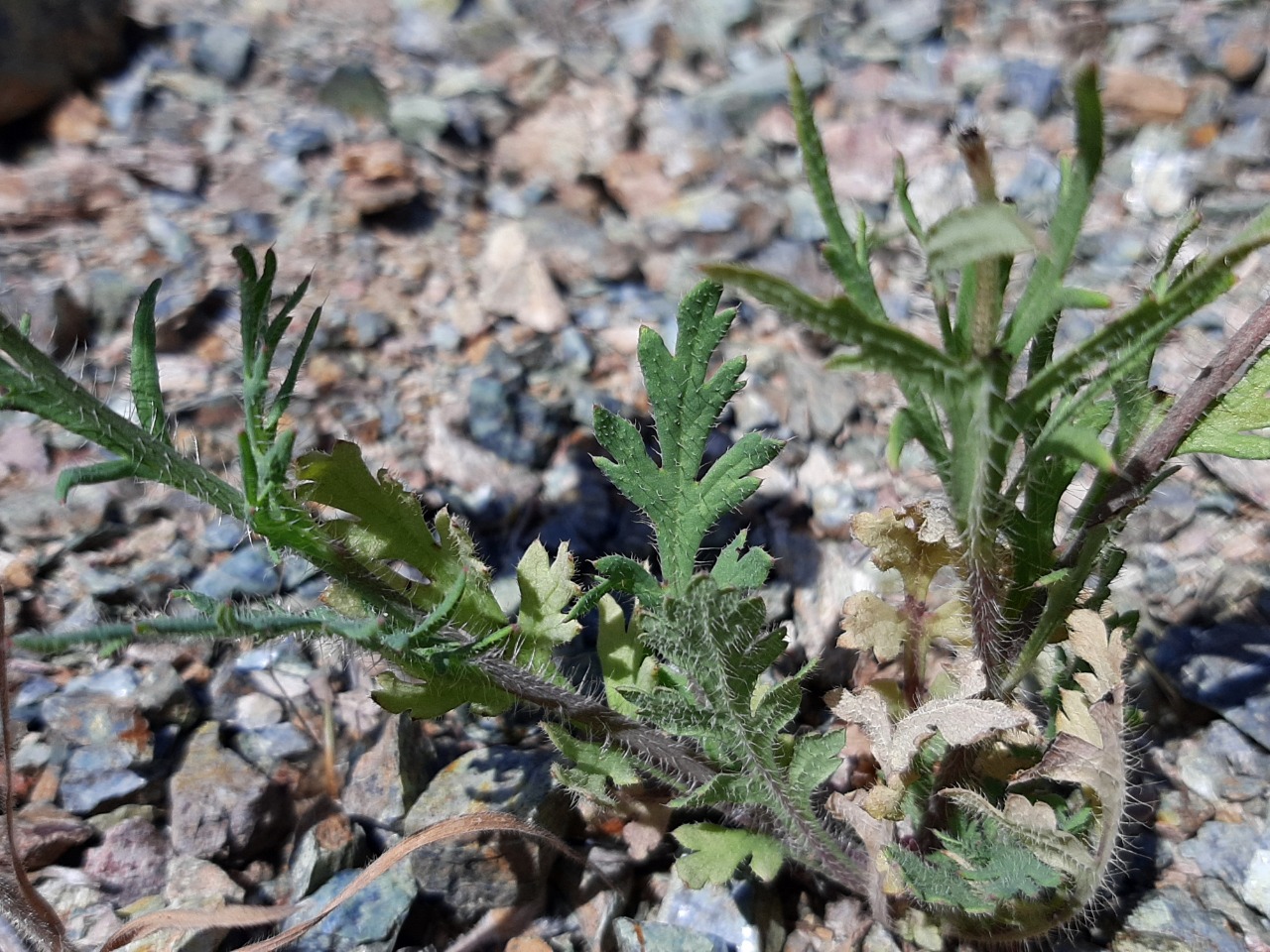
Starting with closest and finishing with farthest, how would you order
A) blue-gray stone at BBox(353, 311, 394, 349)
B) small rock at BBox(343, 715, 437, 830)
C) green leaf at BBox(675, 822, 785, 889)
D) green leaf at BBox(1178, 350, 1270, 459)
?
1. green leaf at BBox(1178, 350, 1270, 459)
2. green leaf at BBox(675, 822, 785, 889)
3. small rock at BBox(343, 715, 437, 830)
4. blue-gray stone at BBox(353, 311, 394, 349)

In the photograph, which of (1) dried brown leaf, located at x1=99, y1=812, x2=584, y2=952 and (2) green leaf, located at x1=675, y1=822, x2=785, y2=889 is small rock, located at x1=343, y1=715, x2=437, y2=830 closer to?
(1) dried brown leaf, located at x1=99, y1=812, x2=584, y2=952

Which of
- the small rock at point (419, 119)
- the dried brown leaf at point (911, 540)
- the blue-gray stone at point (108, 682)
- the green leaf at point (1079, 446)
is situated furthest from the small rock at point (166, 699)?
the small rock at point (419, 119)

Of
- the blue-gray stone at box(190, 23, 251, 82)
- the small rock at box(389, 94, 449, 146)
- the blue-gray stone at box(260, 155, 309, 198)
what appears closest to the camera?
the blue-gray stone at box(260, 155, 309, 198)

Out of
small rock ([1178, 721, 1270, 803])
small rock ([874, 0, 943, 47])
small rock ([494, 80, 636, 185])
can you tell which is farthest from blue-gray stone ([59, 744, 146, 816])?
small rock ([874, 0, 943, 47])

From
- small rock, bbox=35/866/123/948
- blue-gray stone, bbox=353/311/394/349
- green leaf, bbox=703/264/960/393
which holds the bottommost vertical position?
small rock, bbox=35/866/123/948

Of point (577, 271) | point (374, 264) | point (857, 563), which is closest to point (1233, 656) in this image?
point (857, 563)

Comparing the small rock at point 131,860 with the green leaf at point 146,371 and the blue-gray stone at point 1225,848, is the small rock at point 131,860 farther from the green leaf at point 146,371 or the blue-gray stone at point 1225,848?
the blue-gray stone at point 1225,848

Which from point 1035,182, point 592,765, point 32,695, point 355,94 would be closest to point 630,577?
point 592,765

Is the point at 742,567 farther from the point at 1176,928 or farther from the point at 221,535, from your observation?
the point at 221,535
